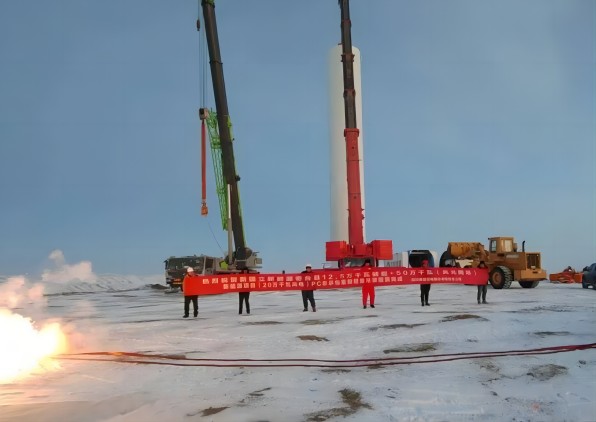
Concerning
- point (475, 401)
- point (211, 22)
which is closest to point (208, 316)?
point (475, 401)

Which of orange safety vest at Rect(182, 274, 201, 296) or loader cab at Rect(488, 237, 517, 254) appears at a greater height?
loader cab at Rect(488, 237, 517, 254)

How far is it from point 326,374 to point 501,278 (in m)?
20.8

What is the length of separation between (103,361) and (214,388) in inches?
149

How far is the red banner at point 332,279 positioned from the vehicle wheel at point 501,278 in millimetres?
6662

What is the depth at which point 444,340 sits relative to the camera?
39.1 feet

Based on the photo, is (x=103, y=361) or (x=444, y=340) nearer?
(x=103, y=361)

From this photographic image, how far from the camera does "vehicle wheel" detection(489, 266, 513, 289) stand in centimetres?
2689

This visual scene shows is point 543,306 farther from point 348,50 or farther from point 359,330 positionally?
point 348,50

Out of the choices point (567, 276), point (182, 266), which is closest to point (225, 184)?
point (182, 266)

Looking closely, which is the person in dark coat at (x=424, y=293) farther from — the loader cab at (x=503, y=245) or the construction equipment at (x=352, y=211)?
the loader cab at (x=503, y=245)

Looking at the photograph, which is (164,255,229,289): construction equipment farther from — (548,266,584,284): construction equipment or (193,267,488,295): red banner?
(548,266,584,284): construction equipment

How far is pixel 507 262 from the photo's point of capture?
27922mm

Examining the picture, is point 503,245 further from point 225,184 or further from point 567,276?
point 225,184

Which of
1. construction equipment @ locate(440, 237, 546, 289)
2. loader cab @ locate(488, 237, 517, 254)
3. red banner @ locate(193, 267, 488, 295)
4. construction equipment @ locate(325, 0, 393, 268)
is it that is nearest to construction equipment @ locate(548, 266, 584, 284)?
construction equipment @ locate(440, 237, 546, 289)
